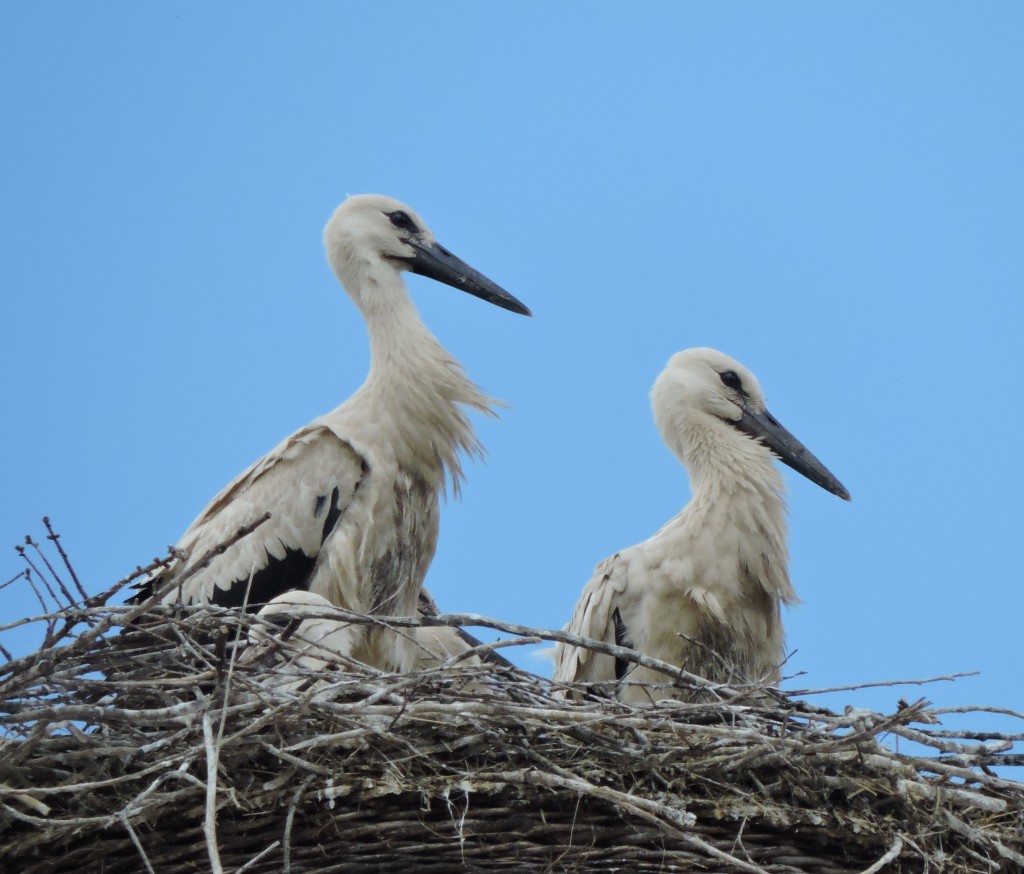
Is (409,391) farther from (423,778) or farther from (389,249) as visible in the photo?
(423,778)

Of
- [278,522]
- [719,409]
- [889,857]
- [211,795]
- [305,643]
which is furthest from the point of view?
[719,409]

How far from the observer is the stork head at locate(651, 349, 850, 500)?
479 centimetres

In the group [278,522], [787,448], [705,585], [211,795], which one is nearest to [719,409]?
[787,448]

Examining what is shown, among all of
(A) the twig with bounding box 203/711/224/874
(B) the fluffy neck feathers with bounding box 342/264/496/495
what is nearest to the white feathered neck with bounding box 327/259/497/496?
(B) the fluffy neck feathers with bounding box 342/264/496/495

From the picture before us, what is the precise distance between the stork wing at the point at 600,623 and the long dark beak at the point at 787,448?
66cm

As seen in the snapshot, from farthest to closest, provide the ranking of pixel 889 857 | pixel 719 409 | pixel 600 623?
pixel 719 409
pixel 600 623
pixel 889 857

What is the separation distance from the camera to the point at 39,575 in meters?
2.98

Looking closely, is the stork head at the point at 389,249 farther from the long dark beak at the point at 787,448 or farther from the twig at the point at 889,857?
the twig at the point at 889,857

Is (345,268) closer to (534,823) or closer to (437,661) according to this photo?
(437,661)

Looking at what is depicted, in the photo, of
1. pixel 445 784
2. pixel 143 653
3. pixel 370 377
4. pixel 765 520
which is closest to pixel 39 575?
pixel 143 653

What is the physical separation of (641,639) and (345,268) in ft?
4.42

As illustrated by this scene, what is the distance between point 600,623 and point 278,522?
843 millimetres

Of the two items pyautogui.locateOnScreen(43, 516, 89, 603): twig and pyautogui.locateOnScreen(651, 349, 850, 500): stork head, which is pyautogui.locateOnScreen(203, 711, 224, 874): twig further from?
pyautogui.locateOnScreen(651, 349, 850, 500): stork head

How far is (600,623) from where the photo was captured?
14.2 ft
